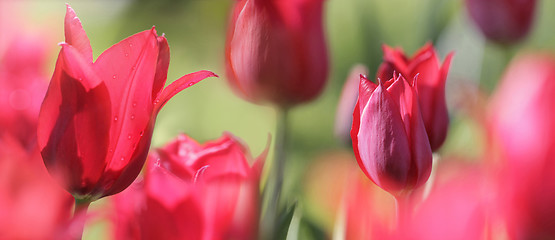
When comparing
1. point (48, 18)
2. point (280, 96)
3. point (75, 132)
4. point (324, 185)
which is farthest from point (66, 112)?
point (48, 18)

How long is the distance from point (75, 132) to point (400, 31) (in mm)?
520

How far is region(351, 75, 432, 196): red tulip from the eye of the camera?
0.80ft

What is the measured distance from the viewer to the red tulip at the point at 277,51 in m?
0.32

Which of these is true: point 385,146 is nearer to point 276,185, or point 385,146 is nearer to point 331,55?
point 276,185

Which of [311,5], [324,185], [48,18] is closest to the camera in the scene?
[311,5]

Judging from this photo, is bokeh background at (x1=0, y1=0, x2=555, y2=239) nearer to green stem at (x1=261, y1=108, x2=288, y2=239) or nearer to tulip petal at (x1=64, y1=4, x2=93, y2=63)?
green stem at (x1=261, y1=108, x2=288, y2=239)

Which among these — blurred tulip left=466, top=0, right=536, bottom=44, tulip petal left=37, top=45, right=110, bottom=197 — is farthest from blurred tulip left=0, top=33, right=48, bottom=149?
blurred tulip left=466, top=0, right=536, bottom=44

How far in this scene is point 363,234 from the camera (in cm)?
18

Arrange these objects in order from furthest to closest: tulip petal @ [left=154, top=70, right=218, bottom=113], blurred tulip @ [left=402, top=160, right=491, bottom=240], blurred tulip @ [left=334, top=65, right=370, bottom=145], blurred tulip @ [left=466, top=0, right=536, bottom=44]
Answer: blurred tulip @ [left=466, top=0, right=536, bottom=44]
blurred tulip @ [left=334, top=65, right=370, bottom=145]
tulip petal @ [left=154, top=70, right=218, bottom=113]
blurred tulip @ [left=402, top=160, right=491, bottom=240]

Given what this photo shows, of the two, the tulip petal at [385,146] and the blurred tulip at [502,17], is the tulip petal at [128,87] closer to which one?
the tulip petal at [385,146]

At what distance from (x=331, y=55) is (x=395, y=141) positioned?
248 mm

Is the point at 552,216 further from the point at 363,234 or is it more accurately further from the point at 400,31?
the point at 400,31

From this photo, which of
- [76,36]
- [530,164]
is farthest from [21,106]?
[530,164]

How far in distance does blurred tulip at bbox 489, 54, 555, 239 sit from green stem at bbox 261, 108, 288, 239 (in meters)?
0.11
